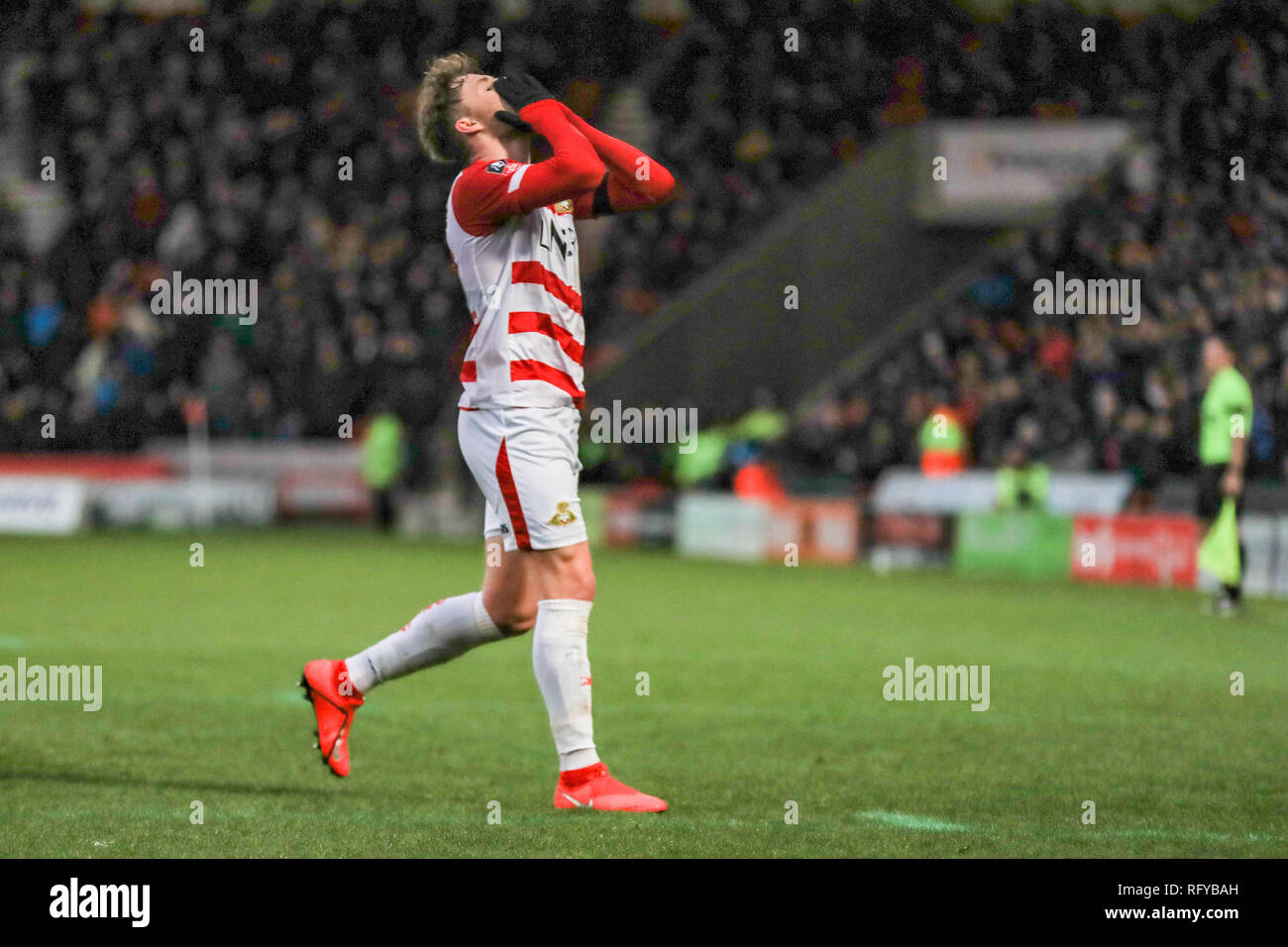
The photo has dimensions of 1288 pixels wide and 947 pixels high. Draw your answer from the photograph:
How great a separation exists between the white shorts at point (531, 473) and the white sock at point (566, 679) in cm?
24

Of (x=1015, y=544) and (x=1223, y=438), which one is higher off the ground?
(x=1223, y=438)

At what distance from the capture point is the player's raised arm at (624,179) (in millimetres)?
5957

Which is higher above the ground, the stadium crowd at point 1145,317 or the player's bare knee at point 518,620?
the stadium crowd at point 1145,317

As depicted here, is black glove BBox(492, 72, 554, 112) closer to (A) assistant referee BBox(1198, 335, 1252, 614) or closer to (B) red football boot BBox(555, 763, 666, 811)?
(B) red football boot BBox(555, 763, 666, 811)

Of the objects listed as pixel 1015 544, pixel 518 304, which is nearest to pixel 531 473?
pixel 518 304

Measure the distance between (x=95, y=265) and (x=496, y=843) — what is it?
2522 cm

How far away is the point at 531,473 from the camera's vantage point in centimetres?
578

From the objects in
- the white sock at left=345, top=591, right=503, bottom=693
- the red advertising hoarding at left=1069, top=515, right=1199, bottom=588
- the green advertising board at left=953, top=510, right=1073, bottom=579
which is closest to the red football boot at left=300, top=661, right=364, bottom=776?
the white sock at left=345, top=591, right=503, bottom=693

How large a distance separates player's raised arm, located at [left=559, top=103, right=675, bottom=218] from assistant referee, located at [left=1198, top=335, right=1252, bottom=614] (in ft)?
28.7

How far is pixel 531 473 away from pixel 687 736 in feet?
7.14

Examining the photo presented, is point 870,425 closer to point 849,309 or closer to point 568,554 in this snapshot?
point 849,309

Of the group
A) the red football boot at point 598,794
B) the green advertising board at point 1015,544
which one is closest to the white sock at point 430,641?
the red football boot at point 598,794

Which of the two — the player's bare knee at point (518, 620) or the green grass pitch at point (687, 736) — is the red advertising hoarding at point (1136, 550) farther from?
the player's bare knee at point (518, 620)

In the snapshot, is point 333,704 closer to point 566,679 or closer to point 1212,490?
point 566,679
